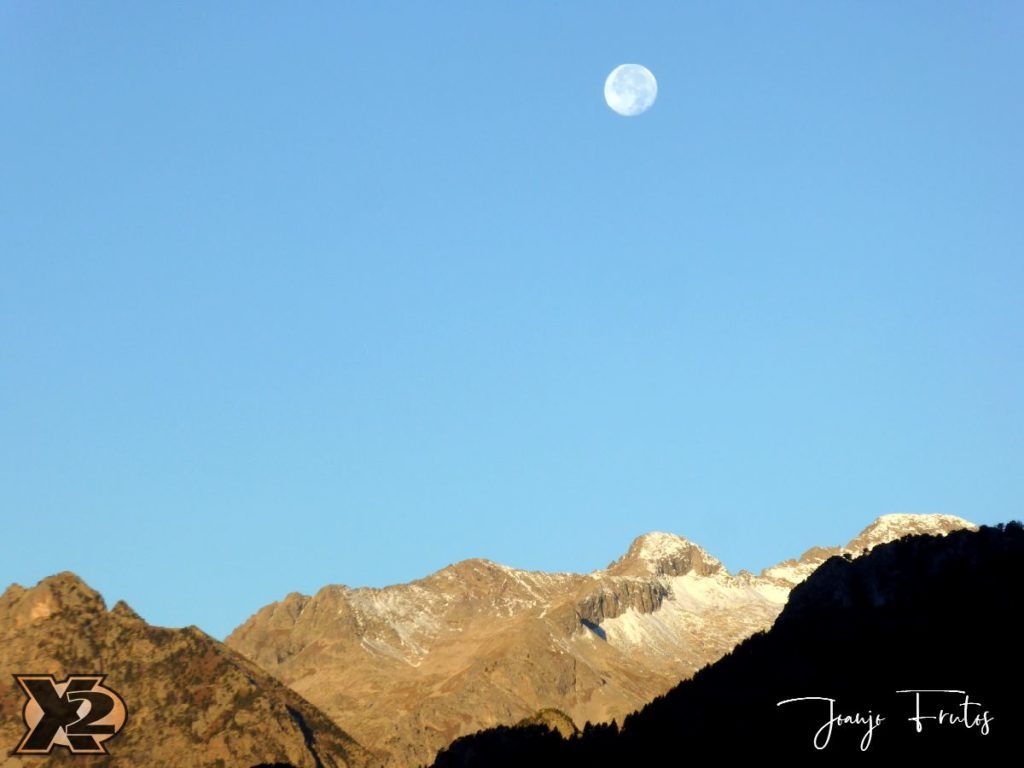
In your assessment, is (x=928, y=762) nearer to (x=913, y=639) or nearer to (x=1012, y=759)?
(x=1012, y=759)

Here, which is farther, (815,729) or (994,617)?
(994,617)

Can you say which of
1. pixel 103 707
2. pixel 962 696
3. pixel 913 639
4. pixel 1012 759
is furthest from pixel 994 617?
pixel 103 707

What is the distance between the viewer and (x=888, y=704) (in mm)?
173750

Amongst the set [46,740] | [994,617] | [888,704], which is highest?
[994,617]

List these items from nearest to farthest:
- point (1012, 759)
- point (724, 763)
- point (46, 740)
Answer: point (1012, 759), point (46, 740), point (724, 763)

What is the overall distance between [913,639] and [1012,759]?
48860 mm

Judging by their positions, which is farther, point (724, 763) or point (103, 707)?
point (724, 763)

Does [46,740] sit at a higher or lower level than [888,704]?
lower

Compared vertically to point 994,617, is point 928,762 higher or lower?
lower

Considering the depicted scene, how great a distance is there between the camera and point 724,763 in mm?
188250

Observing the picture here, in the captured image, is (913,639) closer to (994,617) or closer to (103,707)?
(994,617)

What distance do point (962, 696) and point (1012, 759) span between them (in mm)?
21564

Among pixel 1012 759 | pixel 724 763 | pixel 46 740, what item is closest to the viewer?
pixel 1012 759

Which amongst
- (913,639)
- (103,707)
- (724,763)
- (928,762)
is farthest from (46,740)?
(913,639)
